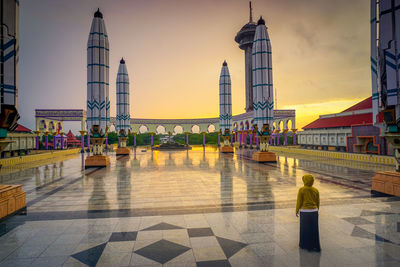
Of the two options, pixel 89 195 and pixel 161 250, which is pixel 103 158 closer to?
pixel 89 195

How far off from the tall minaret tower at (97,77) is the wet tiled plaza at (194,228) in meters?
8.21

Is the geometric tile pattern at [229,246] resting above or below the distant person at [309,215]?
below

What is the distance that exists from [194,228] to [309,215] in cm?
238

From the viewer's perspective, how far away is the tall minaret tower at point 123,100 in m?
27.1

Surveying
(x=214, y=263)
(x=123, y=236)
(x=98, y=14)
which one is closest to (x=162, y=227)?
(x=123, y=236)

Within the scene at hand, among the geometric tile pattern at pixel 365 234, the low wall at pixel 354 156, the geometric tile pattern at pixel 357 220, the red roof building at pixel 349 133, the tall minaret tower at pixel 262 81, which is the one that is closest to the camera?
the geometric tile pattern at pixel 365 234

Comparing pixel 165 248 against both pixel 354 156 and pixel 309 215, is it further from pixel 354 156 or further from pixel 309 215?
pixel 354 156

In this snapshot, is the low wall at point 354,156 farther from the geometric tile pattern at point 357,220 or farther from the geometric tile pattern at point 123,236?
the geometric tile pattern at point 123,236

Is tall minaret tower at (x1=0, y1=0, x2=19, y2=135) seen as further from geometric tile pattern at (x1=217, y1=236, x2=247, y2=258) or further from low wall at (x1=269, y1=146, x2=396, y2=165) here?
low wall at (x1=269, y1=146, x2=396, y2=165)

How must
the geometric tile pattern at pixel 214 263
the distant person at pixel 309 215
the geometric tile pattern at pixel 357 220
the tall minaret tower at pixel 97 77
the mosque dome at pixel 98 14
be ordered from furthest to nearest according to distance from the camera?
the mosque dome at pixel 98 14
the tall minaret tower at pixel 97 77
the geometric tile pattern at pixel 357 220
the distant person at pixel 309 215
the geometric tile pattern at pixel 214 263

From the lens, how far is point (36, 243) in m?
4.25

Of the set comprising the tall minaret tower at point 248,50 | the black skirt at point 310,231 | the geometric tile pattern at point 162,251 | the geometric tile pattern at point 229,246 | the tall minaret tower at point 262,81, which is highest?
the tall minaret tower at point 248,50

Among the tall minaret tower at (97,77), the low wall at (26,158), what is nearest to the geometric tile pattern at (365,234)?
the tall minaret tower at (97,77)

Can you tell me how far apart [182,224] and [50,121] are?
192 ft
